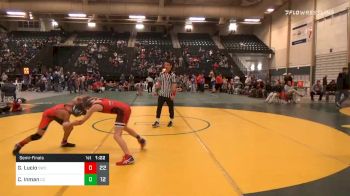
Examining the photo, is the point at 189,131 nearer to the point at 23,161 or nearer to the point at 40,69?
the point at 23,161

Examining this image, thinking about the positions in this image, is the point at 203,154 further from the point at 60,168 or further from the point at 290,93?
the point at 290,93

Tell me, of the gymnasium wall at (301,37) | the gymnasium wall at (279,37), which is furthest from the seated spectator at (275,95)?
the gymnasium wall at (279,37)

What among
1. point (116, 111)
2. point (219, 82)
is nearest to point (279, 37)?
point (219, 82)

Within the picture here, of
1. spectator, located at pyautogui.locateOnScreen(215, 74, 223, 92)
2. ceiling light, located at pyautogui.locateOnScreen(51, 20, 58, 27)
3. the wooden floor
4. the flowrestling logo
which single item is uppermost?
ceiling light, located at pyautogui.locateOnScreen(51, 20, 58, 27)

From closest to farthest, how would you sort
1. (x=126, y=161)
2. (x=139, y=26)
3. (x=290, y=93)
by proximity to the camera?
1. (x=126, y=161)
2. (x=290, y=93)
3. (x=139, y=26)

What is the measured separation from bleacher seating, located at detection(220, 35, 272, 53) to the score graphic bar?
105ft

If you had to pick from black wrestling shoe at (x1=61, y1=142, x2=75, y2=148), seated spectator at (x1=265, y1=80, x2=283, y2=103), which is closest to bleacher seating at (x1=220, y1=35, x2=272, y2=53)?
seated spectator at (x1=265, y1=80, x2=283, y2=103)

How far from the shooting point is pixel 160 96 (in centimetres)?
822

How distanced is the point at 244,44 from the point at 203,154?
1292 inches

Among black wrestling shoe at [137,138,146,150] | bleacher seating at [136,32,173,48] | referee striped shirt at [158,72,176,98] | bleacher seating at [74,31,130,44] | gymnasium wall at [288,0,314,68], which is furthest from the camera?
bleacher seating at [74,31,130,44]

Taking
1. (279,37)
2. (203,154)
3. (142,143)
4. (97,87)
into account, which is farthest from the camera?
(279,37)

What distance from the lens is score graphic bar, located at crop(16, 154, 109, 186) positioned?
9.48ft

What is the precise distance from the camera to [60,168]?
2.91m

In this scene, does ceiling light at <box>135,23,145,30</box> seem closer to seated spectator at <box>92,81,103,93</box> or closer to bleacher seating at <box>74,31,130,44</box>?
bleacher seating at <box>74,31,130,44</box>
